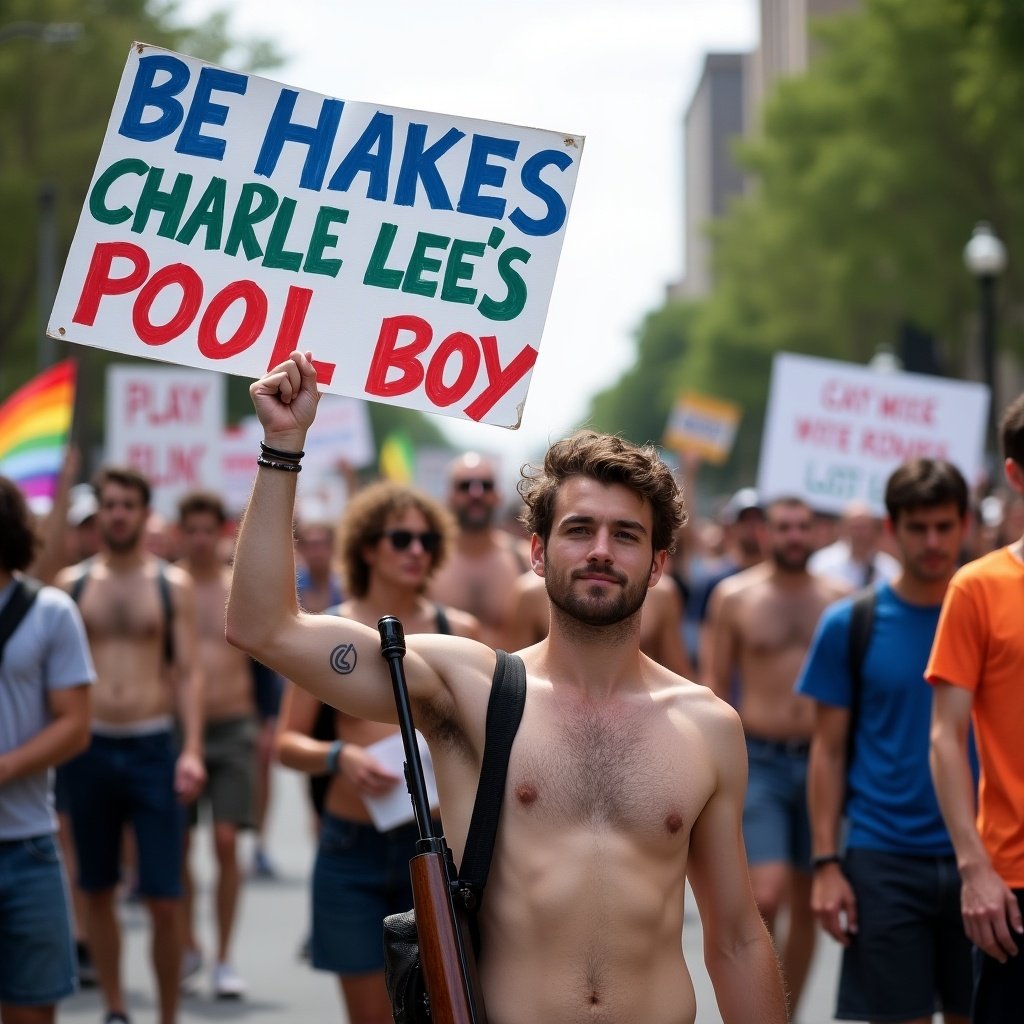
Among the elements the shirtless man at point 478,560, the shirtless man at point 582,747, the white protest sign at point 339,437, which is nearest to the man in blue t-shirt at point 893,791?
the shirtless man at point 582,747

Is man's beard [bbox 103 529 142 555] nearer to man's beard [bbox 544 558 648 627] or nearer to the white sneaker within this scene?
the white sneaker

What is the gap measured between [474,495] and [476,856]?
5926 mm

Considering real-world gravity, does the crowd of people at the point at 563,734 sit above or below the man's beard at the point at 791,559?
below

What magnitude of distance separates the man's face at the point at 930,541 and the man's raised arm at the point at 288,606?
2.54 metres

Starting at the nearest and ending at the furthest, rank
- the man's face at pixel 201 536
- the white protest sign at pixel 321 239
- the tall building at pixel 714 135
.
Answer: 1. the white protest sign at pixel 321 239
2. the man's face at pixel 201 536
3. the tall building at pixel 714 135

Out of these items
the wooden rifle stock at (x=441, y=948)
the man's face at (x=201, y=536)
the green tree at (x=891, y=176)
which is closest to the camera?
the wooden rifle stock at (x=441, y=948)

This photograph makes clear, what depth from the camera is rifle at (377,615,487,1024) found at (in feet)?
11.9

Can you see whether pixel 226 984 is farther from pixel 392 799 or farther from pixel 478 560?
pixel 392 799

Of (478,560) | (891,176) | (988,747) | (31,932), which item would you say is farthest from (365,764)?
(891,176)

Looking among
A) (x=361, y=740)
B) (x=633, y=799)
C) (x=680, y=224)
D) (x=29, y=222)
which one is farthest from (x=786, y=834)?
(x=680, y=224)

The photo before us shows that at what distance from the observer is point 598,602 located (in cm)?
389

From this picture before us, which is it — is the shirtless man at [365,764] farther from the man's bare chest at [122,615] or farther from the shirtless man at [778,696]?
the man's bare chest at [122,615]

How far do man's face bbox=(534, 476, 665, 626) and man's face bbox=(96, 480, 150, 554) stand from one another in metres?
4.82

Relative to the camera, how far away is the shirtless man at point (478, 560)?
9.58 meters
